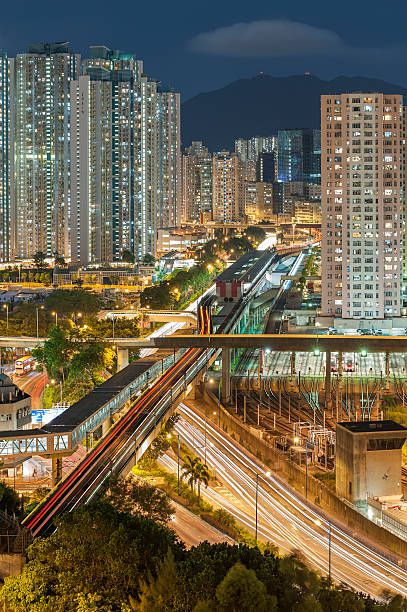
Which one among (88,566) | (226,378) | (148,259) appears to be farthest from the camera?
(148,259)

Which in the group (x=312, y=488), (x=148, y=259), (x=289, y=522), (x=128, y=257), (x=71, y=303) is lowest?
(x=289, y=522)

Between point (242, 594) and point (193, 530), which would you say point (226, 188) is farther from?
point (242, 594)

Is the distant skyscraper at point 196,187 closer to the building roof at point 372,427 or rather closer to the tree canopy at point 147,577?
the building roof at point 372,427

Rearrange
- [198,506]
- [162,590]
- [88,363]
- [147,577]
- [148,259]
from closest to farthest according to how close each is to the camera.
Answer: [162,590]
[147,577]
[198,506]
[88,363]
[148,259]

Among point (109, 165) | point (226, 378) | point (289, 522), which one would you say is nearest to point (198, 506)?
point (289, 522)

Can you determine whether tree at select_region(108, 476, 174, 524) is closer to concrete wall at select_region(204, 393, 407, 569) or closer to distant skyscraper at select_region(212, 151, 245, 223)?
concrete wall at select_region(204, 393, 407, 569)

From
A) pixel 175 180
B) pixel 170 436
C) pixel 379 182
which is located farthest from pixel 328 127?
pixel 175 180

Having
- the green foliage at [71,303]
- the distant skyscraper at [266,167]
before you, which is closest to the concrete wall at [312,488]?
the green foliage at [71,303]

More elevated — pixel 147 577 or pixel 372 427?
pixel 372 427
